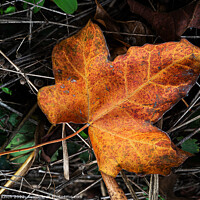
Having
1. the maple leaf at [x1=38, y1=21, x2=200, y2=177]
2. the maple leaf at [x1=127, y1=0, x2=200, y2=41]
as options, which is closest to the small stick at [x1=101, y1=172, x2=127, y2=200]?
the maple leaf at [x1=38, y1=21, x2=200, y2=177]

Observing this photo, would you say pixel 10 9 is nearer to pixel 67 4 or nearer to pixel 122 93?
pixel 67 4

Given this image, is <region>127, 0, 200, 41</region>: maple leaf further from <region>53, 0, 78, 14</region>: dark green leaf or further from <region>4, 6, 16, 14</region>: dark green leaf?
<region>4, 6, 16, 14</region>: dark green leaf

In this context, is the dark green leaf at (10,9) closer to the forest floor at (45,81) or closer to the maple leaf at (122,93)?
the forest floor at (45,81)

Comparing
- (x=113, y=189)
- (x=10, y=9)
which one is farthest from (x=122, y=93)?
(x=10, y=9)

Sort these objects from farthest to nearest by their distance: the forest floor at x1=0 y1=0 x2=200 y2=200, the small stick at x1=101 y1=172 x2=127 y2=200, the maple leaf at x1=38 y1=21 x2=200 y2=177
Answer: the forest floor at x1=0 y1=0 x2=200 y2=200 → the small stick at x1=101 y1=172 x2=127 y2=200 → the maple leaf at x1=38 y1=21 x2=200 y2=177

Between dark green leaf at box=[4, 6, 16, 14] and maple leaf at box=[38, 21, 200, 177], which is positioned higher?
dark green leaf at box=[4, 6, 16, 14]

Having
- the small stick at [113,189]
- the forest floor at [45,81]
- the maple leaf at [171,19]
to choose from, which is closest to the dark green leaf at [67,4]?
the forest floor at [45,81]

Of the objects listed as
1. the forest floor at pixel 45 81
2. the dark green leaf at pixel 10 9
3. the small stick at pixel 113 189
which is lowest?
the small stick at pixel 113 189
